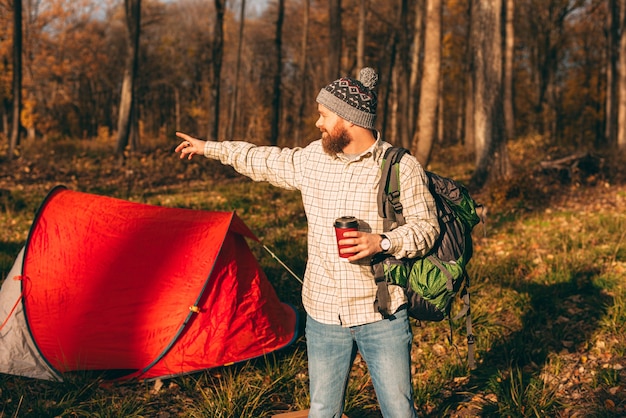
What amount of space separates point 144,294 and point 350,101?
9.29 ft

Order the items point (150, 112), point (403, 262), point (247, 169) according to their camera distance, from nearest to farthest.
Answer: point (403, 262), point (247, 169), point (150, 112)

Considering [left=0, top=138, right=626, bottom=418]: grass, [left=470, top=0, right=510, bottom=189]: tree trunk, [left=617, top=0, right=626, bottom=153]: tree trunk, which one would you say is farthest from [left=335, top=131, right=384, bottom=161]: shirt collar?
[left=617, top=0, right=626, bottom=153]: tree trunk

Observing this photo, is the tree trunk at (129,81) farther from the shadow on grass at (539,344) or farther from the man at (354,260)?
the man at (354,260)

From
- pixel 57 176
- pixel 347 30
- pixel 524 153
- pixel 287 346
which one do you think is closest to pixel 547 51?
pixel 347 30

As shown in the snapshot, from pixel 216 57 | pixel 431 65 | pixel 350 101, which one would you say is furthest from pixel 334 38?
pixel 350 101

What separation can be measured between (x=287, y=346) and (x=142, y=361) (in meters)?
1.19

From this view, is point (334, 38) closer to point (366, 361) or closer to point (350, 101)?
point (350, 101)

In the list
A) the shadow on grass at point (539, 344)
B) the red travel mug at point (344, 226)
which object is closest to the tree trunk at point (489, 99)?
the shadow on grass at point (539, 344)

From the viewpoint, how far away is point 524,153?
17.1 m

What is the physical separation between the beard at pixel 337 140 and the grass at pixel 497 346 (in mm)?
1126

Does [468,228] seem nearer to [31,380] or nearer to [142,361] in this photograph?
[142,361]

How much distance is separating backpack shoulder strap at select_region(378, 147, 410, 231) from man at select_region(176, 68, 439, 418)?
1.2 inches

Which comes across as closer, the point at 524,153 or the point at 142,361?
the point at 142,361

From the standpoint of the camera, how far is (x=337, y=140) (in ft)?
9.34
